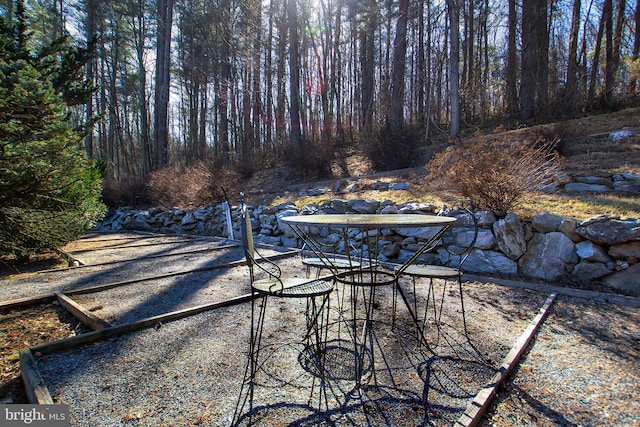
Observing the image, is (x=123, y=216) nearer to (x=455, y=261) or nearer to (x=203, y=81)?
(x=203, y=81)

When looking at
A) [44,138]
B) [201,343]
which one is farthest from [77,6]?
[201,343]

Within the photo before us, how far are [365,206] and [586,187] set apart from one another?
2970mm

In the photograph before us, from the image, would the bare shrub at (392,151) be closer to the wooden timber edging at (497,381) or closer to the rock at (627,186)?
the rock at (627,186)

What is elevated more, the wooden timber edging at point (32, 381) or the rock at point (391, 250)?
the rock at point (391, 250)

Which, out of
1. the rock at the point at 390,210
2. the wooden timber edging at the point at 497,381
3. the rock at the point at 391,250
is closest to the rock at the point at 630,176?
the rock at the point at 390,210

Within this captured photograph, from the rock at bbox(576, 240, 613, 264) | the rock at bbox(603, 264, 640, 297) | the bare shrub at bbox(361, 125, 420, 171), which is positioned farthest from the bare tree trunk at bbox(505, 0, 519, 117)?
the rock at bbox(603, 264, 640, 297)

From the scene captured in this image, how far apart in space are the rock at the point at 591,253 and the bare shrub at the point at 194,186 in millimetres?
6856

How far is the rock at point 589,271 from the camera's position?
3.09m

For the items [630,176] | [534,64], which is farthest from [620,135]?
[534,64]

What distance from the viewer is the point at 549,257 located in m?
3.40

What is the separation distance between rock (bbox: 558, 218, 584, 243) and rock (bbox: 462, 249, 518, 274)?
0.56m

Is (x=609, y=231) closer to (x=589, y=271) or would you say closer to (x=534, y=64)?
(x=589, y=271)

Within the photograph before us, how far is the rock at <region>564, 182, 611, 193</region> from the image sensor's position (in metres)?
4.50

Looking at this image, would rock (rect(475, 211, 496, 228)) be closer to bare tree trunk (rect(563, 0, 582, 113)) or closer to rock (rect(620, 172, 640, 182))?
rock (rect(620, 172, 640, 182))
